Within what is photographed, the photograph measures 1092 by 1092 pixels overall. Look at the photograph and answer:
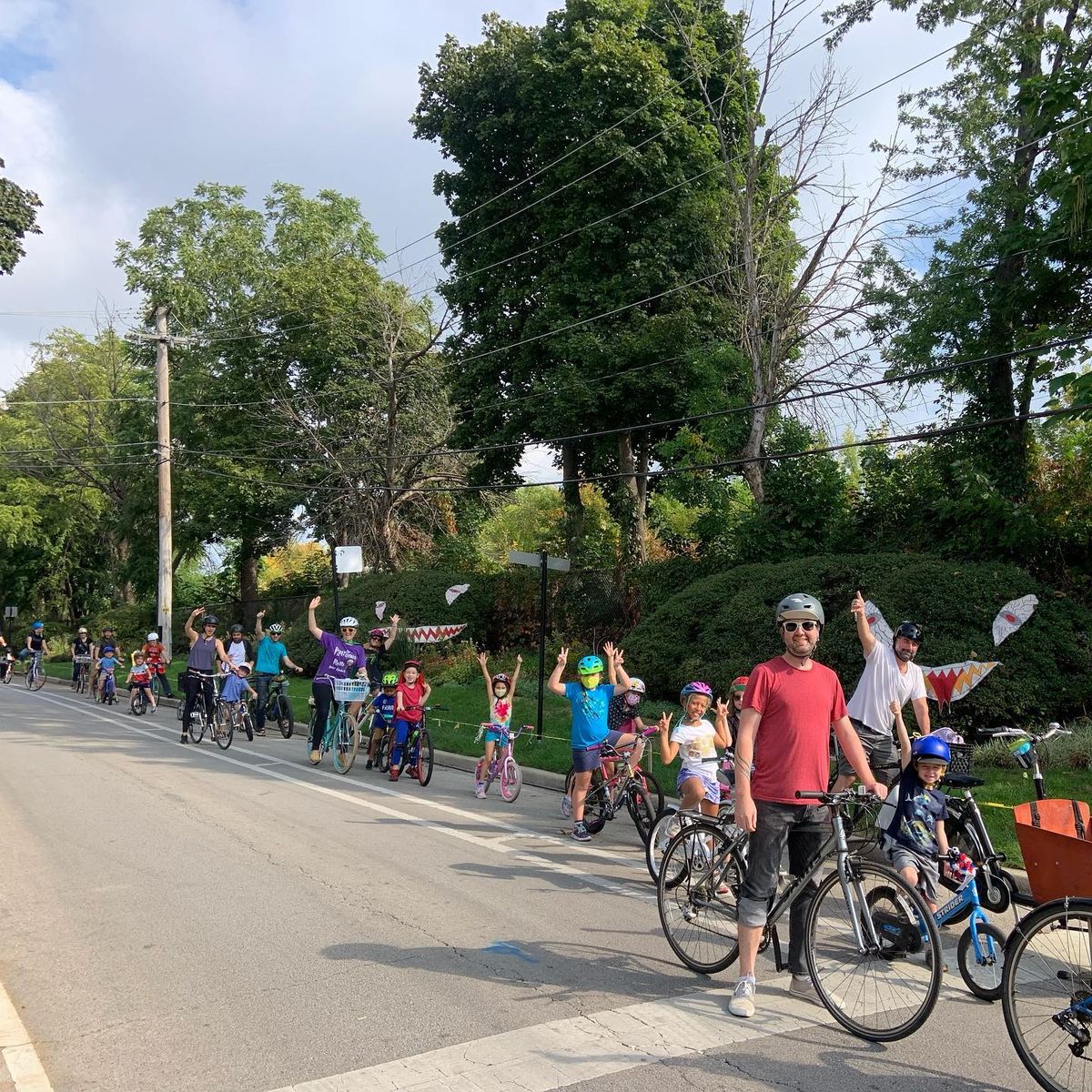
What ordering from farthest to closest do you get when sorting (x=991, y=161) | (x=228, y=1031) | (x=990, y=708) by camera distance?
(x=991, y=161) < (x=990, y=708) < (x=228, y=1031)

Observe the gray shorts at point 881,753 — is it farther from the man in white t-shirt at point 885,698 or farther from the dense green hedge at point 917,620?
the dense green hedge at point 917,620

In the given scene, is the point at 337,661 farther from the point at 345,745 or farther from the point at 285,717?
the point at 285,717

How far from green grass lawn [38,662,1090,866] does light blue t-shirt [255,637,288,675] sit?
224cm

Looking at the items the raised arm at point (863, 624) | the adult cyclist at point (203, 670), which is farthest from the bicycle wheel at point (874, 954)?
the adult cyclist at point (203, 670)

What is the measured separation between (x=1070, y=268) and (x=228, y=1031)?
1487cm

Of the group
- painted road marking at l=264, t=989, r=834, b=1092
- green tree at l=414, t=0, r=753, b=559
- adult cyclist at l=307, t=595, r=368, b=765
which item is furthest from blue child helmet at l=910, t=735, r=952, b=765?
green tree at l=414, t=0, r=753, b=559

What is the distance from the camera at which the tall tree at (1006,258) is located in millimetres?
14664

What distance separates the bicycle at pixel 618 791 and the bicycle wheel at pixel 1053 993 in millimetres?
4659

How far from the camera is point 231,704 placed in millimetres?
16797

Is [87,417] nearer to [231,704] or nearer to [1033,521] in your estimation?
→ [231,704]

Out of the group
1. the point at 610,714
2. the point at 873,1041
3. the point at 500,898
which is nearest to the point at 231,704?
the point at 610,714

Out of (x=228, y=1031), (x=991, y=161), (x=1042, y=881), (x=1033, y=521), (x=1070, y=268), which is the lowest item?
(x=228, y=1031)

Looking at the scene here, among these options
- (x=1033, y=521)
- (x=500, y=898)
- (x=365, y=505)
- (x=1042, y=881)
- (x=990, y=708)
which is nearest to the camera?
(x=1042, y=881)

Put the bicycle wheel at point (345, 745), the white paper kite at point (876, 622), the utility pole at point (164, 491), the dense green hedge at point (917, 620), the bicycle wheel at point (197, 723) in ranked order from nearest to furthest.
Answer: the white paper kite at point (876, 622), the dense green hedge at point (917, 620), the bicycle wheel at point (345, 745), the bicycle wheel at point (197, 723), the utility pole at point (164, 491)
